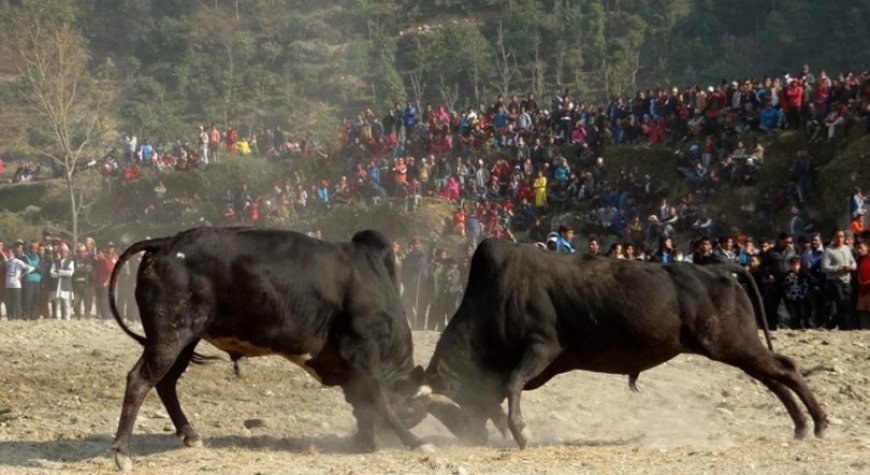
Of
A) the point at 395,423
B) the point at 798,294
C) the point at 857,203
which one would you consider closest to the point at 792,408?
the point at 395,423

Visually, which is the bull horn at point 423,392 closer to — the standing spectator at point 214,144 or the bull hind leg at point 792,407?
the bull hind leg at point 792,407

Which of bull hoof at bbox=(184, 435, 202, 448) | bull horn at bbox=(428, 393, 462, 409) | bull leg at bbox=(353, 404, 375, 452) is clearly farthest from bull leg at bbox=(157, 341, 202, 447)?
bull horn at bbox=(428, 393, 462, 409)

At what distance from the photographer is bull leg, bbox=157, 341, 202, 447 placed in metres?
11.9

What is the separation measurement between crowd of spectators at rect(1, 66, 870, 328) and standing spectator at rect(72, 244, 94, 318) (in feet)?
21.4

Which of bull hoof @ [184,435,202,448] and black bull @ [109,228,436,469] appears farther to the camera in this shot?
bull hoof @ [184,435,202,448]

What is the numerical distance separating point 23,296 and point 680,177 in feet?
54.1

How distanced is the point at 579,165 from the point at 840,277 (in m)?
18.9

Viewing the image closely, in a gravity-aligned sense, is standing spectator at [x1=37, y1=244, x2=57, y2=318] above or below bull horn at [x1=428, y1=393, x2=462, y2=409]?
below

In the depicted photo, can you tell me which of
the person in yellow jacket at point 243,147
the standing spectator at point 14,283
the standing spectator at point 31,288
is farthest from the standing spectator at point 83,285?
the person in yellow jacket at point 243,147

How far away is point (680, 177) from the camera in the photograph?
36406mm

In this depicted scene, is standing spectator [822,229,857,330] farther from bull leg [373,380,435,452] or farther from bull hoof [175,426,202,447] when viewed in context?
bull hoof [175,426,202,447]

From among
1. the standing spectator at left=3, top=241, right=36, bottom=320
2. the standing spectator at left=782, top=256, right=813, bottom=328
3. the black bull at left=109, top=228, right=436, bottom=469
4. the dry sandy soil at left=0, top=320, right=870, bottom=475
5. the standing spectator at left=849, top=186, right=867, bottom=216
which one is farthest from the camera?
the standing spectator at left=3, top=241, right=36, bottom=320

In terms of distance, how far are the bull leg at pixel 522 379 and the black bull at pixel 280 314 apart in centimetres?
80

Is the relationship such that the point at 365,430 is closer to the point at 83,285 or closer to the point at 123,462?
the point at 123,462
